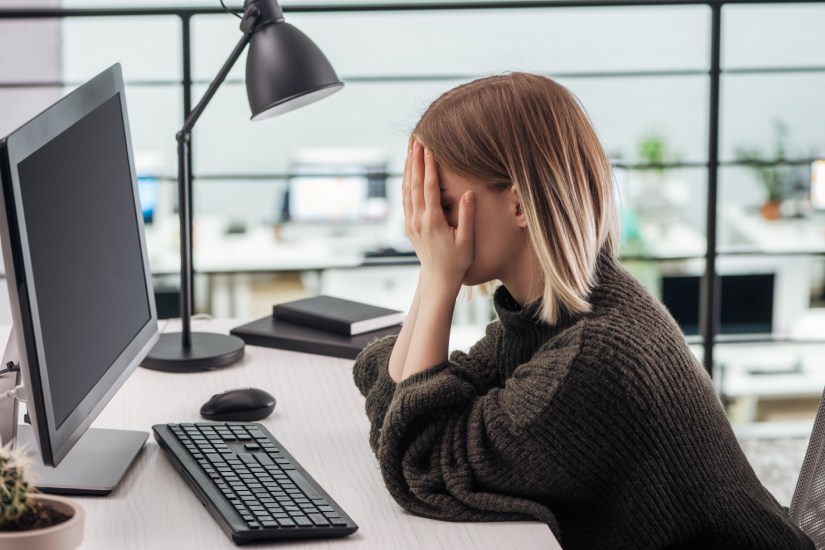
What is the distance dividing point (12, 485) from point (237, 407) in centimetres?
54

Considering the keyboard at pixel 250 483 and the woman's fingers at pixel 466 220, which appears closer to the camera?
the keyboard at pixel 250 483

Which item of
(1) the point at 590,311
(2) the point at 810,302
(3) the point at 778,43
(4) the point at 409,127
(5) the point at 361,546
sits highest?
(3) the point at 778,43

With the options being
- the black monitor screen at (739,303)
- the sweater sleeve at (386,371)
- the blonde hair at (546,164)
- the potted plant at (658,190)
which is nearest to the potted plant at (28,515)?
the sweater sleeve at (386,371)

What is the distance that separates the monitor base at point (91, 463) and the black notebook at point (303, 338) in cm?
42

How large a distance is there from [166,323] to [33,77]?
2.98m

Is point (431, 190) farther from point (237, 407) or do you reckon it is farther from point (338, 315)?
point (338, 315)

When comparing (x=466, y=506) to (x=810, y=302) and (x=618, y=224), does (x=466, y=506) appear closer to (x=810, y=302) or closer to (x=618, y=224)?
(x=618, y=224)

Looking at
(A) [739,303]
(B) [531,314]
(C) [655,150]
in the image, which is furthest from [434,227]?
(C) [655,150]

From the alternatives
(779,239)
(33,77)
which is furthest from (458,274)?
(779,239)

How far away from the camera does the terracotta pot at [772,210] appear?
8.48 m

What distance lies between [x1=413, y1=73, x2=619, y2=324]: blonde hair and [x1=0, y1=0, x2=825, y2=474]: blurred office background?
367 centimetres

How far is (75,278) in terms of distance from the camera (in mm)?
1044

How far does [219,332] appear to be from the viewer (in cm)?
169

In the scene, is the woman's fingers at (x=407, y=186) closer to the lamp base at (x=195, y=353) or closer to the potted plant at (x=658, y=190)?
the lamp base at (x=195, y=353)
